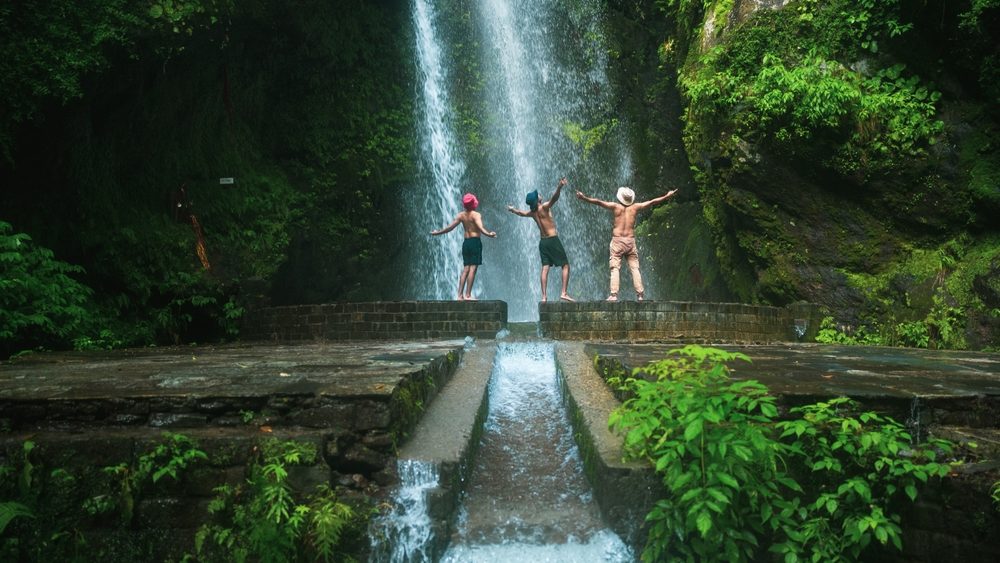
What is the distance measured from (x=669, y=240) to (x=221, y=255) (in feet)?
30.2

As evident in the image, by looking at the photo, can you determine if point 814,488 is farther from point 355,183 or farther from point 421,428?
point 355,183

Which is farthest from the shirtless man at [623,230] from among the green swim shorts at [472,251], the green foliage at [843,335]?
the green foliage at [843,335]

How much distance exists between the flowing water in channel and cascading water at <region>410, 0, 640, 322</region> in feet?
39.4

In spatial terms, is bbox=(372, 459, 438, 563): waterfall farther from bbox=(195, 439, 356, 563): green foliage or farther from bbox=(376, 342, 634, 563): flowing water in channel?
bbox=(195, 439, 356, 563): green foliage

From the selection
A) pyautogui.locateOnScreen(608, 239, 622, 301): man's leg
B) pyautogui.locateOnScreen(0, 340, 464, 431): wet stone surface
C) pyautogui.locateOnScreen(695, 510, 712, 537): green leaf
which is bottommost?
pyautogui.locateOnScreen(695, 510, 712, 537): green leaf

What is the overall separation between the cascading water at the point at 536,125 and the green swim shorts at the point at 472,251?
20.4 feet

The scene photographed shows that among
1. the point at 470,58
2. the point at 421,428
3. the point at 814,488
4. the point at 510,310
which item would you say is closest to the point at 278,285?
the point at 510,310

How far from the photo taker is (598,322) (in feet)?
32.8

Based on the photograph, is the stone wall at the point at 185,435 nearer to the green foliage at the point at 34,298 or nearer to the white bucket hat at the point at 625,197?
the green foliage at the point at 34,298

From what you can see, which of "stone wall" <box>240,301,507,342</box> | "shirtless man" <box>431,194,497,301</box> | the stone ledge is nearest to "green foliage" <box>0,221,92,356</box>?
"stone wall" <box>240,301,507,342</box>

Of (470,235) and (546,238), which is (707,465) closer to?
(546,238)

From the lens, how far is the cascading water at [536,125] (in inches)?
693

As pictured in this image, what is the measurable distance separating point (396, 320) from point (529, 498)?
6289mm

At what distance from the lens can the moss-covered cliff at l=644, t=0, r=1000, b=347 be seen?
10008mm
